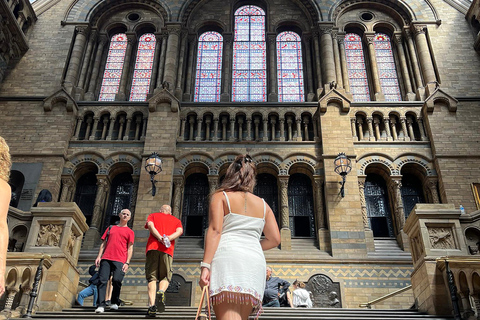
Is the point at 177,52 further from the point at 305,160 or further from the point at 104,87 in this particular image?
the point at 305,160

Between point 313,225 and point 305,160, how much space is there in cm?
238

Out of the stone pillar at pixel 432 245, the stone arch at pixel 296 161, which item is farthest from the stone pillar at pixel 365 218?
the stone pillar at pixel 432 245

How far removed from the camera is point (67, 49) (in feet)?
68.0

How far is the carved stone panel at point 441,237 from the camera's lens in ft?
30.5

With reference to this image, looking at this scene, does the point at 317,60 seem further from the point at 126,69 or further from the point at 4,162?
the point at 4,162

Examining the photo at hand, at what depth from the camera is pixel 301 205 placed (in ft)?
57.9

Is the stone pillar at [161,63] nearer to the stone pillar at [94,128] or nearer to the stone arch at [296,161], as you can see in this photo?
the stone pillar at [94,128]

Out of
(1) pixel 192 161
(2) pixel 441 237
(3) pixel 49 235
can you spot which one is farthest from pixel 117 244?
(1) pixel 192 161

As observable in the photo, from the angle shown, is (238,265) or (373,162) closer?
(238,265)

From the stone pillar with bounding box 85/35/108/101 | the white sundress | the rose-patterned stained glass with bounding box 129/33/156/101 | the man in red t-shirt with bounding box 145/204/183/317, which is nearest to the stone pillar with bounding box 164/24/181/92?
the rose-patterned stained glass with bounding box 129/33/156/101

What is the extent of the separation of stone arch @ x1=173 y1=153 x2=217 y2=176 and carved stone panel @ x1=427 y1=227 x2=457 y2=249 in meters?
9.51

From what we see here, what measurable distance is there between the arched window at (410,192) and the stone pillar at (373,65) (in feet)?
11.4

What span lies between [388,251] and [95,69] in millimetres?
13957

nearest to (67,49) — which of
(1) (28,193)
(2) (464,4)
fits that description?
(1) (28,193)
